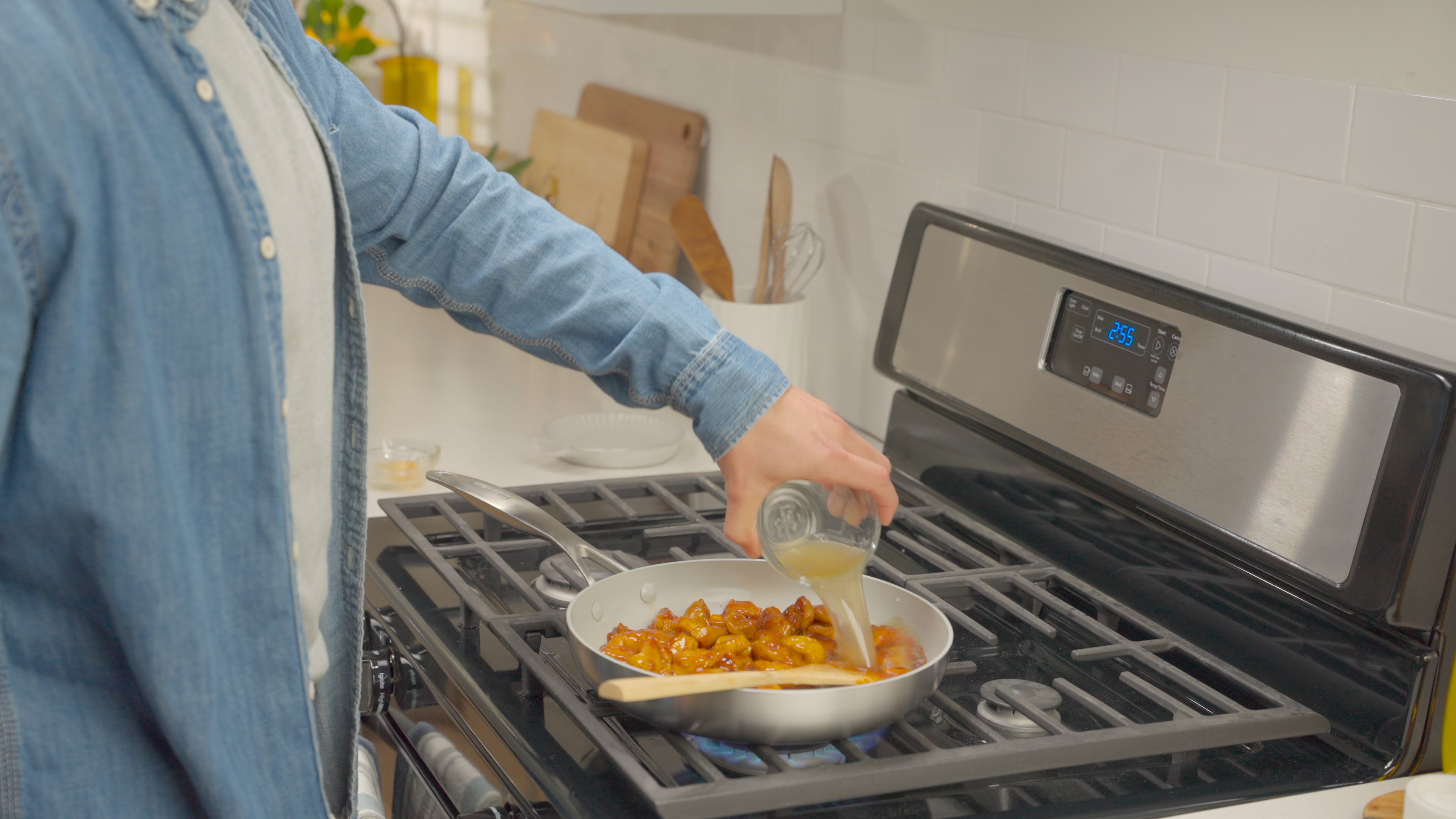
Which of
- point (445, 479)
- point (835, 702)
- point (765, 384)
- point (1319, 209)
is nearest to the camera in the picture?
point (835, 702)

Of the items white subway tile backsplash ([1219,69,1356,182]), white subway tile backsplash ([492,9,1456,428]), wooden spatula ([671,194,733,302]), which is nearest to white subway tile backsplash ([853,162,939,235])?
white subway tile backsplash ([492,9,1456,428])

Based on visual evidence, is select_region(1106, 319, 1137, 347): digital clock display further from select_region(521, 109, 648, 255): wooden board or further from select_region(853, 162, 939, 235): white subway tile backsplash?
select_region(521, 109, 648, 255): wooden board

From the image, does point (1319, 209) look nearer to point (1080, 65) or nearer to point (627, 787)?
point (1080, 65)

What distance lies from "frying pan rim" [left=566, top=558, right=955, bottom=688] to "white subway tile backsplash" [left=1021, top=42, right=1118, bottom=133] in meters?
0.55

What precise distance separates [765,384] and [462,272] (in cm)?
27

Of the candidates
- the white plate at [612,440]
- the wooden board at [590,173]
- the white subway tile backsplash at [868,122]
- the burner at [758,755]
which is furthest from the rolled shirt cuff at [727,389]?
the wooden board at [590,173]

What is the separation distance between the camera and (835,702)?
847 millimetres

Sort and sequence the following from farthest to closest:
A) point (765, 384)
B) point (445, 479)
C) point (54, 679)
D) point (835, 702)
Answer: point (445, 479) < point (765, 384) < point (835, 702) < point (54, 679)

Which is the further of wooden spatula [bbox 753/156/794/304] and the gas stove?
wooden spatula [bbox 753/156/794/304]

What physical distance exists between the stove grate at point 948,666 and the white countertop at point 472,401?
0.14 metres

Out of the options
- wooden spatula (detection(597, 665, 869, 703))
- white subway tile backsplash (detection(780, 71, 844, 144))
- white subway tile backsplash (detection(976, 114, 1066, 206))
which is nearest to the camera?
wooden spatula (detection(597, 665, 869, 703))

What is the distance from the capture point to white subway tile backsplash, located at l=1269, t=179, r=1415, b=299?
104cm

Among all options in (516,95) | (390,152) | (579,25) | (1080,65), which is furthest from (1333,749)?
(516,95)

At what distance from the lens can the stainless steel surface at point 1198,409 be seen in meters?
0.99
